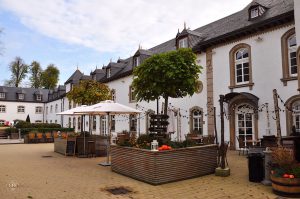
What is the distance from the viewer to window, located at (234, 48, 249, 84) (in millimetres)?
14242

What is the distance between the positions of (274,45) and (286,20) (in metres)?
1.18

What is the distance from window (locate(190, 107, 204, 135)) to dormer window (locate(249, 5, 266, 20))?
19.1 feet

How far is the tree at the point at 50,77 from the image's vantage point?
55.5 m

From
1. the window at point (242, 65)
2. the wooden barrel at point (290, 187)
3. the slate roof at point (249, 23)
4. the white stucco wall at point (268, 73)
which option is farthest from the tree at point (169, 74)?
the wooden barrel at point (290, 187)

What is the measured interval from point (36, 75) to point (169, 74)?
168ft

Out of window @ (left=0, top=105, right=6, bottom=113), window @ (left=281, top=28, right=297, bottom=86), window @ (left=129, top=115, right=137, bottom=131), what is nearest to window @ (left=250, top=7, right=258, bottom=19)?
window @ (left=281, top=28, right=297, bottom=86)

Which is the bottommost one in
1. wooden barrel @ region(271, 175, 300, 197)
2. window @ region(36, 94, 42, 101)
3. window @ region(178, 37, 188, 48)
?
wooden barrel @ region(271, 175, 300, 197)

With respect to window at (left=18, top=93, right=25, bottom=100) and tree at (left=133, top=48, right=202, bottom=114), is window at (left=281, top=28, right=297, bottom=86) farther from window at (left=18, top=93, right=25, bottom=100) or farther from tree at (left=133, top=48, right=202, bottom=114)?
window at (left=18, top=93, right=25, bottom=100)

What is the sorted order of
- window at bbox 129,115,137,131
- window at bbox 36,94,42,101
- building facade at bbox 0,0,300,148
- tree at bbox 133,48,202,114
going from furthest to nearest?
window at bbox 36,94,42,101 < window at bbox 129,115,137,131 < building facade at bbox 0,0,300,148 < tree at bbox 133,48,202,114

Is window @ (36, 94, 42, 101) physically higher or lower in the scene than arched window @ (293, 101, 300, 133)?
higher

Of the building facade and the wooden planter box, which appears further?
the building facade

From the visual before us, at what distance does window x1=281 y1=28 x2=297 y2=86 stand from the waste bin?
623 centimetres

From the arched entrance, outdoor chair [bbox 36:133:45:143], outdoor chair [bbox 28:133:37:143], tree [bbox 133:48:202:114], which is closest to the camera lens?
tree [bbox 133:48:202:114]

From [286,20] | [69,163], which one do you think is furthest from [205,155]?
[286,20]
